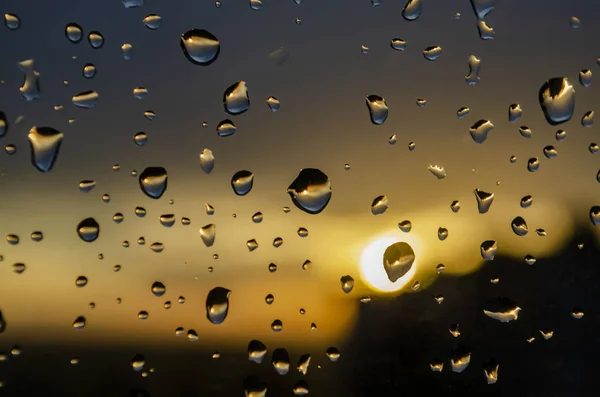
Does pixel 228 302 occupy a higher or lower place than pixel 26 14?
lower

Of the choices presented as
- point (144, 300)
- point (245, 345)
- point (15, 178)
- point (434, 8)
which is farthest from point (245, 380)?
point (434, 8)

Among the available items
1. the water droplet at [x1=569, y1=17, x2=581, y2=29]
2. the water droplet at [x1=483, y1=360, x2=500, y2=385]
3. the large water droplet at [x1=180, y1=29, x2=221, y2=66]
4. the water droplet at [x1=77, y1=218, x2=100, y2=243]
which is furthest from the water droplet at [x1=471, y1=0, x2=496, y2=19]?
the water droplet at [x1=77, y1=218, x2=100, y2=243]

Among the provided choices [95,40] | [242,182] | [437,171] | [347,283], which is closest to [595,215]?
[437,171]

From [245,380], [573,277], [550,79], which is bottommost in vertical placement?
[245,380]

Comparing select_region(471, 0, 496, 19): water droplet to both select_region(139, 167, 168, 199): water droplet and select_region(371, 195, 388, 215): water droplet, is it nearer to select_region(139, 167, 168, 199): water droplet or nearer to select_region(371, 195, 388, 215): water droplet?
select_region(371, 195, 388, 215): water droplet

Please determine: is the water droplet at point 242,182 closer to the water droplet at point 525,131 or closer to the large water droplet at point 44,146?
the large water droplet at point 44,146

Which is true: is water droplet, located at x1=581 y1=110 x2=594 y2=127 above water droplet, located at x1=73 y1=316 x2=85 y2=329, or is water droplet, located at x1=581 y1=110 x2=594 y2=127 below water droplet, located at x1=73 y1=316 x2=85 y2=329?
above

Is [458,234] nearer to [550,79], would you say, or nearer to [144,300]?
[550,79]
